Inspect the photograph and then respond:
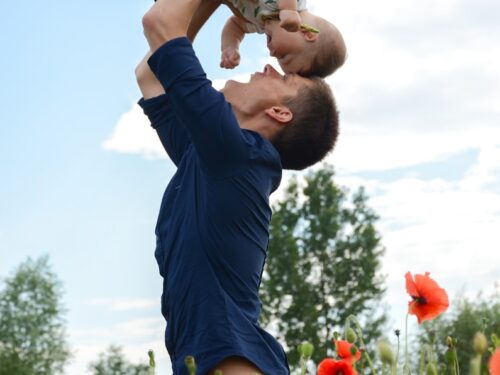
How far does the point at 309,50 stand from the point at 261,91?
0.50 meters

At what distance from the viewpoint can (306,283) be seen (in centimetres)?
2744

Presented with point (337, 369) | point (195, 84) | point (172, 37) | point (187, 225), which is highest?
point (172, 37)

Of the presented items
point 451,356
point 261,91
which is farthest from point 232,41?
point 451,356

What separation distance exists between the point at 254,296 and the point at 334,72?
1.27 meters

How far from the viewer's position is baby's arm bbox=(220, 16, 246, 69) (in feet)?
14.3

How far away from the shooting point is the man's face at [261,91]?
338 centimetres

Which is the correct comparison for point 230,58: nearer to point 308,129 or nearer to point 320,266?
point 308,129

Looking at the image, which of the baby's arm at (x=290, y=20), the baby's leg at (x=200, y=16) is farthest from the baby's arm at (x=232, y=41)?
the baby's arm at (x=290, y=20)

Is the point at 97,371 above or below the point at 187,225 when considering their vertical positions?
above

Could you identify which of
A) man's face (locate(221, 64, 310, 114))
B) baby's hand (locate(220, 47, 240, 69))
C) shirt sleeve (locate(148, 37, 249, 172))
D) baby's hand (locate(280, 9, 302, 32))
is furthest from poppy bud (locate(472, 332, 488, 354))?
baby's hand (locate(220, 47, 240, 69))

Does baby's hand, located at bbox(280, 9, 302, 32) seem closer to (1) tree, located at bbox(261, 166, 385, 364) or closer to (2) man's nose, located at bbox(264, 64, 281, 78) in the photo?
(2) man's nose, located at bbox(264, 64, 281, 78)

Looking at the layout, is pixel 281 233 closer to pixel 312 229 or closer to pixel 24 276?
pixel 312 229

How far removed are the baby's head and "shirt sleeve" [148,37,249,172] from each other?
84cm

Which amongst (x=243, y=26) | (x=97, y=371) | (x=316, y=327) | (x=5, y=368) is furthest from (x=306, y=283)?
(x=243, y=26)
